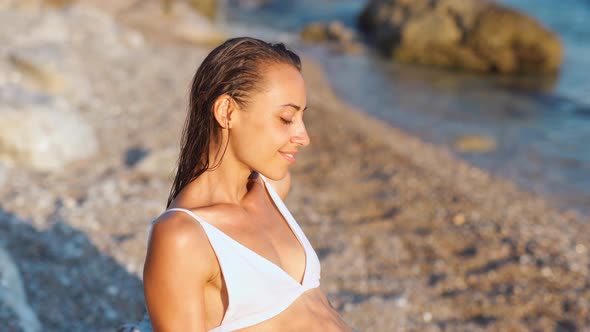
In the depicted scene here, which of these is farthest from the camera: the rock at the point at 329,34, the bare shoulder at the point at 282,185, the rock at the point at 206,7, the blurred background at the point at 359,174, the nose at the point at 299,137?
the rock at the point at 206,7

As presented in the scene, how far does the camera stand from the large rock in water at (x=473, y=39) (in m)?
15.4

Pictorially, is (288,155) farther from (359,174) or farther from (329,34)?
(329,34)

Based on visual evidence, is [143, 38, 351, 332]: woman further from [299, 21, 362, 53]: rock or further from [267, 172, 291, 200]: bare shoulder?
[299, 21, 362, 53]: rock

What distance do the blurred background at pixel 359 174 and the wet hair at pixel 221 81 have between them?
1481mm

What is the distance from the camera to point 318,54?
1652cm

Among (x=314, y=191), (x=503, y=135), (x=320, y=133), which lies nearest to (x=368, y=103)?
(x=503, y=135)

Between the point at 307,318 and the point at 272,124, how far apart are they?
0.67 m

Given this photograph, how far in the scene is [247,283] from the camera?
1952 mm

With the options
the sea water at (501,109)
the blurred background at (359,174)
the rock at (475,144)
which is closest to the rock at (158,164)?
the blurred background at (359,174)

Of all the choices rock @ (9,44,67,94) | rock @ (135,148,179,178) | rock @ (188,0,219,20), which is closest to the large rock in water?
rock @ (188,0,219,20)

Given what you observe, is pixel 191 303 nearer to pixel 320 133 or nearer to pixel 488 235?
pixel 488 235

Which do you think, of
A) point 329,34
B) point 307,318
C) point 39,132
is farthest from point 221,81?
point 329,34

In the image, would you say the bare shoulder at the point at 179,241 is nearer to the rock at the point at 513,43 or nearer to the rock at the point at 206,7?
the rock at the point at 513,43

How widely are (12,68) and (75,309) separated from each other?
4.97 m
